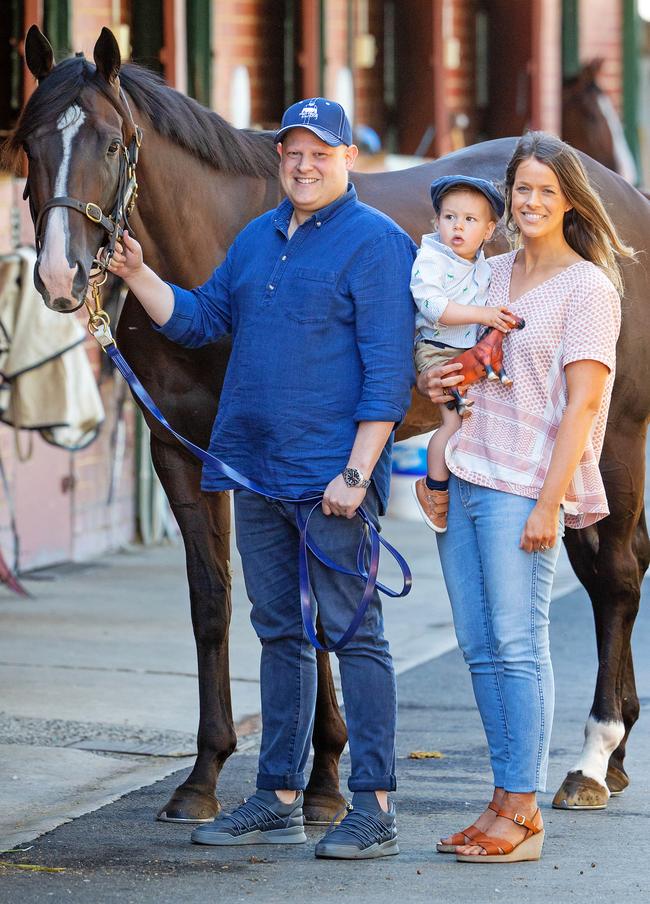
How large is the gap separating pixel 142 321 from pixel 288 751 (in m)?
1.35

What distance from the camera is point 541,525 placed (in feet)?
13.9

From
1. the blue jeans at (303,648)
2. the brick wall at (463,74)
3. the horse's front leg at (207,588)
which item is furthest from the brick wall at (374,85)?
the blue jeans at (303,648)

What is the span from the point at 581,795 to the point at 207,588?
1.27 metres

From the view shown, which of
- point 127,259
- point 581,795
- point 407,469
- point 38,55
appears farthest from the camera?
point 407,469

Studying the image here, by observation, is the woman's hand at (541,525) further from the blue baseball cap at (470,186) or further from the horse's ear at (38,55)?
the horse's ear at (38,55)

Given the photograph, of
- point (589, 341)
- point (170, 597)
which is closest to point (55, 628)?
point (170, 597)

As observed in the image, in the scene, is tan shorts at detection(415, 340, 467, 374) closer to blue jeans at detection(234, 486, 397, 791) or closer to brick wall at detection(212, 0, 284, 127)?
blue jeans at detection(234, 486, 397, 791)

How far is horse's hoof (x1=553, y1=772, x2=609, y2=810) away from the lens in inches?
197

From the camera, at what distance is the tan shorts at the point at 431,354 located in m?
4.35

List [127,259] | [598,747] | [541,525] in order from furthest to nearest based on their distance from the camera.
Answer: [598,747] → [127,259] → [541,525]

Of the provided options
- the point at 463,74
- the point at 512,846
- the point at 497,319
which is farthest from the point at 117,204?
the point at 463,74

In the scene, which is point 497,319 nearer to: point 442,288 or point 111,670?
point 442,288

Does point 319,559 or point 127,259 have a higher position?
point 127,259

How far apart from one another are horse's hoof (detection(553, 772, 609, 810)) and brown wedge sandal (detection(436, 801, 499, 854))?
63cm
